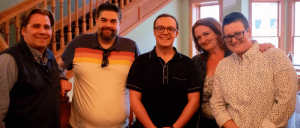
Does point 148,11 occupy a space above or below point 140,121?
above

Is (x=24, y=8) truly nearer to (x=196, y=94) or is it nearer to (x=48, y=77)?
(x=48, y=77)

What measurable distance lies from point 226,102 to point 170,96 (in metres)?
0.37

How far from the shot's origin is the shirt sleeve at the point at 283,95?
4.00 ft

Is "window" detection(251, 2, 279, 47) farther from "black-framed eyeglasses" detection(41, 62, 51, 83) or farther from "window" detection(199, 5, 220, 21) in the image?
Answer: "black-framed eyeglasses" detection(41, 62, 51, 83)

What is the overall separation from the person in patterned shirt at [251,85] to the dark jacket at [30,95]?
1080 millimetres

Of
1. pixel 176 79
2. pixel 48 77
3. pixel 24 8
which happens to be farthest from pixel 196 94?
pixel 24 8

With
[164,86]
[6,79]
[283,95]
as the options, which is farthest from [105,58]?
[283,95]

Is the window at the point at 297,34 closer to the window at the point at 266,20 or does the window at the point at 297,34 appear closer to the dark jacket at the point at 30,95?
the window at the point at 266,20

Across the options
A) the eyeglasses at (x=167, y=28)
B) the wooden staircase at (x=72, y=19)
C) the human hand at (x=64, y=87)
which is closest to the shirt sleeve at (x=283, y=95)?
the eyeglasses at (x=167, y=28)

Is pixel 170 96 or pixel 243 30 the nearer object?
pixel 243 30

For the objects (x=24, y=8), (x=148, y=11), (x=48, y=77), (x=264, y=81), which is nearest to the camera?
(x=264, y=81)

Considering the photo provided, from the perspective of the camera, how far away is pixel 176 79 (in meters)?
1.51

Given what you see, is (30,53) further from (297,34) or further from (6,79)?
(297,34)

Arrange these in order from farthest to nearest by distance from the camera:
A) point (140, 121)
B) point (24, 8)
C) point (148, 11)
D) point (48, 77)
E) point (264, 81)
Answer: point (148, 11)
point (24, 8)
point (140, 121)
point (48, 77)
point (264, 81)
